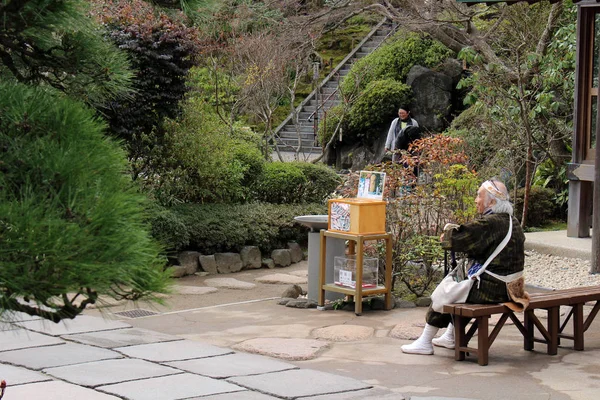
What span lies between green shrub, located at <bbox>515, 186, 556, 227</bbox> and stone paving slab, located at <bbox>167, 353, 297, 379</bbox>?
7.86m

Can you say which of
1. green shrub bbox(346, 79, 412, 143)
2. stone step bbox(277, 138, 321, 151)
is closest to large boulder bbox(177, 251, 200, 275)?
green shrub bbox(346, 79, 412, 143)

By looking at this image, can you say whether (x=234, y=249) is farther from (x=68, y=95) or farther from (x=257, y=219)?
(x=68, y=95)

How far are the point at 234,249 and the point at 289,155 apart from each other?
10821 millimetres

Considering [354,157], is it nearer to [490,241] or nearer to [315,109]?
[315,109]

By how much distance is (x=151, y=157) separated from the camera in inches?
445

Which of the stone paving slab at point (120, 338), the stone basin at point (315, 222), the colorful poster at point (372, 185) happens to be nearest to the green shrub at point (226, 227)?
the stone basin at point (315, 222)

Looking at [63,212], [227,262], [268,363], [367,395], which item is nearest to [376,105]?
[227,262]

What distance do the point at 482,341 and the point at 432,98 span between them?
1503 centimetres

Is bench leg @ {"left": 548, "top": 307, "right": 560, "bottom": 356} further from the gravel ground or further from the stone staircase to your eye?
the stone staircase

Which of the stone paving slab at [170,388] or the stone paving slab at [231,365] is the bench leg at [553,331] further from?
the stone paving slab at [170,388]

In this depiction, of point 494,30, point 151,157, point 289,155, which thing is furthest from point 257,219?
point 289,155

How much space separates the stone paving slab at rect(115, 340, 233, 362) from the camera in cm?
649

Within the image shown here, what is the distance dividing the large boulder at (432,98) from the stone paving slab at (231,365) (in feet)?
49.5

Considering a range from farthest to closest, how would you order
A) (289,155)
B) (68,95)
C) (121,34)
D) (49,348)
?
1. (289,155)
2. (121,34)
3. (49,348)
4. (68,95)
